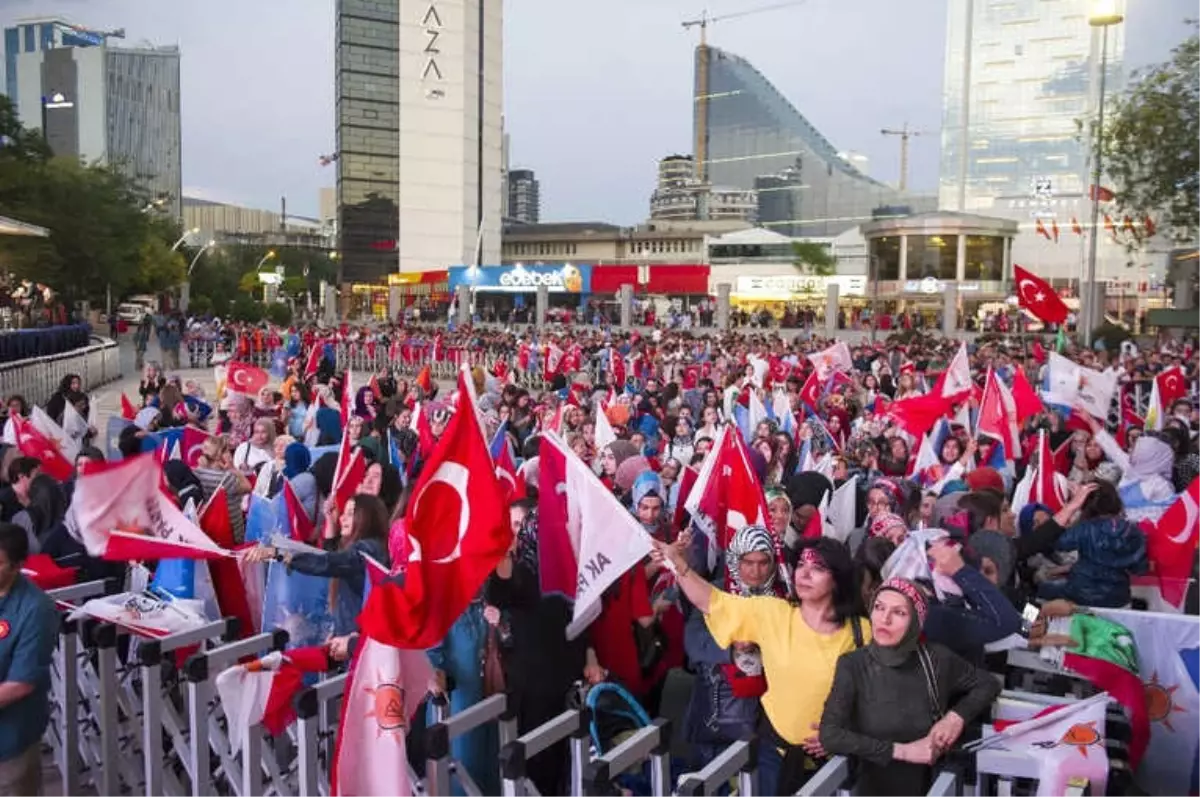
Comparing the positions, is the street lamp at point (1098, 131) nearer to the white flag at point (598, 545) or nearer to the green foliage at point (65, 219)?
the white flag at point (598, 545)

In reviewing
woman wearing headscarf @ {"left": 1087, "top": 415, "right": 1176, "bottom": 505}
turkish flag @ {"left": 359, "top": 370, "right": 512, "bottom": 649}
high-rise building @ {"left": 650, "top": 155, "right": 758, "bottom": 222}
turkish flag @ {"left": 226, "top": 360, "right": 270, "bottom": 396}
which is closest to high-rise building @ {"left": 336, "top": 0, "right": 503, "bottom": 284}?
high-rise building @ {"left": 650, "top": 155, "right": 758, "bottom": 222}

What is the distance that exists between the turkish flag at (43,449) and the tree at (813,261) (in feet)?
219

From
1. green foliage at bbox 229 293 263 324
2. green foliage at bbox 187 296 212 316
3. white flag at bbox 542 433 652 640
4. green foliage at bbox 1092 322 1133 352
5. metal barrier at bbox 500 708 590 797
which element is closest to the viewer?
metal barrier at bbox 500 708 590 797

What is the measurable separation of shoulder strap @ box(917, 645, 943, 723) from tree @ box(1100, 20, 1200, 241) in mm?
25474

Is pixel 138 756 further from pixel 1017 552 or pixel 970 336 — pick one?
pixel 970 336

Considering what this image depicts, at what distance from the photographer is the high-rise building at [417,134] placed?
3674 inches

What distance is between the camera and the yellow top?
402 centimetres

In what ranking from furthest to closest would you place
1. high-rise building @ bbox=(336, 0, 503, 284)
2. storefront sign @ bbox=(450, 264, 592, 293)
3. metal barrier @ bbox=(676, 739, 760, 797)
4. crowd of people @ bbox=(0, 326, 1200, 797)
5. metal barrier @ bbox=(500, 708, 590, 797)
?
high-rise building @ bbox=(336, 0, 503, 284) → storefront sign @ bbox=(450, 264, 592, 293) → crowd of people @ bbox=(0, 326, 1200, 797) → metal barrier @ bbox=(500, 708, 590, 797) → metal barrier @ bbox=(676, 739, 760, 797)

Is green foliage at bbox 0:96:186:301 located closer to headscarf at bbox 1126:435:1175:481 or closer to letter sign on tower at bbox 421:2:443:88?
headscarf at bbox 1126:435:1175:481

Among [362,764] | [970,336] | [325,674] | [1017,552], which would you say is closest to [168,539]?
[325,674]

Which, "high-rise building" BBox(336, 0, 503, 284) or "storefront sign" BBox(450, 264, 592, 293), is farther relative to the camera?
"high-rise building" BBox(336, 0, 503, 284)

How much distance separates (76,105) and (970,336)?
180m

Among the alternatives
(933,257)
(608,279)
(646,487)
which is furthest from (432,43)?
(646,487)

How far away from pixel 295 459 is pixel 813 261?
2707 inches
